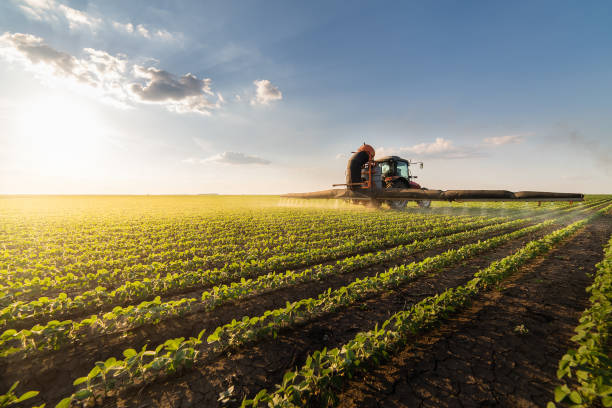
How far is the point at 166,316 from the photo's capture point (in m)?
4.08

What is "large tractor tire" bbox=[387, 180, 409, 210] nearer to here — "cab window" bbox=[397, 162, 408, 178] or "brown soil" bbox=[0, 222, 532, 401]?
"cab window" bbox=[397, 162, 408, 178]

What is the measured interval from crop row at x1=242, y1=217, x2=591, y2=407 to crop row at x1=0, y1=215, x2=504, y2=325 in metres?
3.59

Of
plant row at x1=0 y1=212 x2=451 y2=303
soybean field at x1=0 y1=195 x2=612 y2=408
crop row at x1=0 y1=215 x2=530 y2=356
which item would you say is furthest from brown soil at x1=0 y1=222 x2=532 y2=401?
plant row at x1=0 y1=212 x2=451 y2=303

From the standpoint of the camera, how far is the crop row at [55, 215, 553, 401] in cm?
247

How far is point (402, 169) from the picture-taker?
22562mm

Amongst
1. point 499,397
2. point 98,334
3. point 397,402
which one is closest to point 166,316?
point 98,334

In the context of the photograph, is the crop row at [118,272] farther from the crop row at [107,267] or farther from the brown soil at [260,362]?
the brown soil at [260,362]

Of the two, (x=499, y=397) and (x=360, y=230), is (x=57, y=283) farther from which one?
(x=360, y=230)

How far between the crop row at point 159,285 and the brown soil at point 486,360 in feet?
13.6

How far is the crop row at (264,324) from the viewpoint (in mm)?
2467

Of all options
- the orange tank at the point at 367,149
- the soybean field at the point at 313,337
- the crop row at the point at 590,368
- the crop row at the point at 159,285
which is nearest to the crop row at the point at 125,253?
the soybean field at the point at 313,337

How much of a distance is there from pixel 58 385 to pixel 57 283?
3647mm

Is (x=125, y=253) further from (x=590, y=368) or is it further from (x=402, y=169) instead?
(x=402, y=169)

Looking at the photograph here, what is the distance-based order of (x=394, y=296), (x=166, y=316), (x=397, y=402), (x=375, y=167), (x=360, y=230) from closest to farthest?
1. (x=397, y=402)
2. (x=166, y=316)
3. (x=394, y=296)
4. (x=360, y=230)
5. (x=375, y=167)
